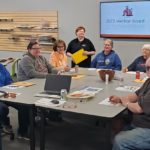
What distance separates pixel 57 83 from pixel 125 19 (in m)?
3.65

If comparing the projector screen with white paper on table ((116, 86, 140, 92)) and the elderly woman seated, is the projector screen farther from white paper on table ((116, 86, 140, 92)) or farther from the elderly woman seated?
white paper on table ((116, 86, 140, 92))

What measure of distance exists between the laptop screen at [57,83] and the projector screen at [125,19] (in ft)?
11.3

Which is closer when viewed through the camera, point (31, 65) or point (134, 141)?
point (134, 141)

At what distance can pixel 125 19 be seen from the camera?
684cm

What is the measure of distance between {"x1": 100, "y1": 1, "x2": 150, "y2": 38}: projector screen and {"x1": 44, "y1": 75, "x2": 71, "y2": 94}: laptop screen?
3.44 metres

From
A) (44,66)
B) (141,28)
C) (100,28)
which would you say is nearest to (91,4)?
(100,28)

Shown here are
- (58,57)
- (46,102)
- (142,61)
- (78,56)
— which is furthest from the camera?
(78,56)

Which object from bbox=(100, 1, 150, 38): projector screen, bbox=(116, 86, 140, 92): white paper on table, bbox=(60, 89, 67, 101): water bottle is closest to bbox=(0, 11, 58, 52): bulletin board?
bbox=(100, 1, 150, 38): projector screen

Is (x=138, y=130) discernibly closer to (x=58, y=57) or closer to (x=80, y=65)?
(x=58, y=57)

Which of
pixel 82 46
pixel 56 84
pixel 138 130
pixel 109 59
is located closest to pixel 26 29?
pixel 82 46

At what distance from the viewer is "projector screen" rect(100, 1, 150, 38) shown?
6.61 m

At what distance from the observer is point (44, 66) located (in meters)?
4.95

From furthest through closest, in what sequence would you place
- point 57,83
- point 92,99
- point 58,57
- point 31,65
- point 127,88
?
point 58,57
point 31,65
point 127,88
point 57,83
point 92,99

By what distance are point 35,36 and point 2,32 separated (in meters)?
1.15
